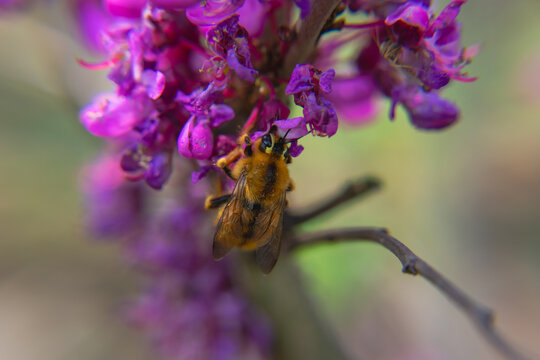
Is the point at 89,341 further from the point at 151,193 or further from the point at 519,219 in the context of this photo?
the point at 519,219

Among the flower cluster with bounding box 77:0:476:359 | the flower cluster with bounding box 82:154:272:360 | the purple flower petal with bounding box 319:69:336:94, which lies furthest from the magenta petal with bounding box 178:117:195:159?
the flower cluster with bounding box 82:154:272:360

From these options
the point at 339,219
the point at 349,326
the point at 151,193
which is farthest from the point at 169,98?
the point at 349,326

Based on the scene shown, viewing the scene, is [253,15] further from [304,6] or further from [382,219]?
[382,219]

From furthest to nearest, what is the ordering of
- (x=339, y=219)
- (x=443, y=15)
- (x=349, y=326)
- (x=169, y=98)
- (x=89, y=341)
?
(x=89, y=341) < (x=349, y=326) < (x=339, y=219) < (x=169, y=98) < (x=443, y=15)

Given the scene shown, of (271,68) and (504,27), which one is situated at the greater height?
(504,27)

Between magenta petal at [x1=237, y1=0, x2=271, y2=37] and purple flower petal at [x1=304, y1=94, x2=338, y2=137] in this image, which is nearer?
purple flower petal at [x1=304, y1=94, x2=338, y2=137]

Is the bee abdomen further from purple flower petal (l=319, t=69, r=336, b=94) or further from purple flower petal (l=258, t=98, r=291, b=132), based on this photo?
purple flower petal (l=319, t=69, r=336, b=94)

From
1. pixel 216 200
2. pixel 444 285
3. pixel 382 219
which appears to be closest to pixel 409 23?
pixel 444 285
